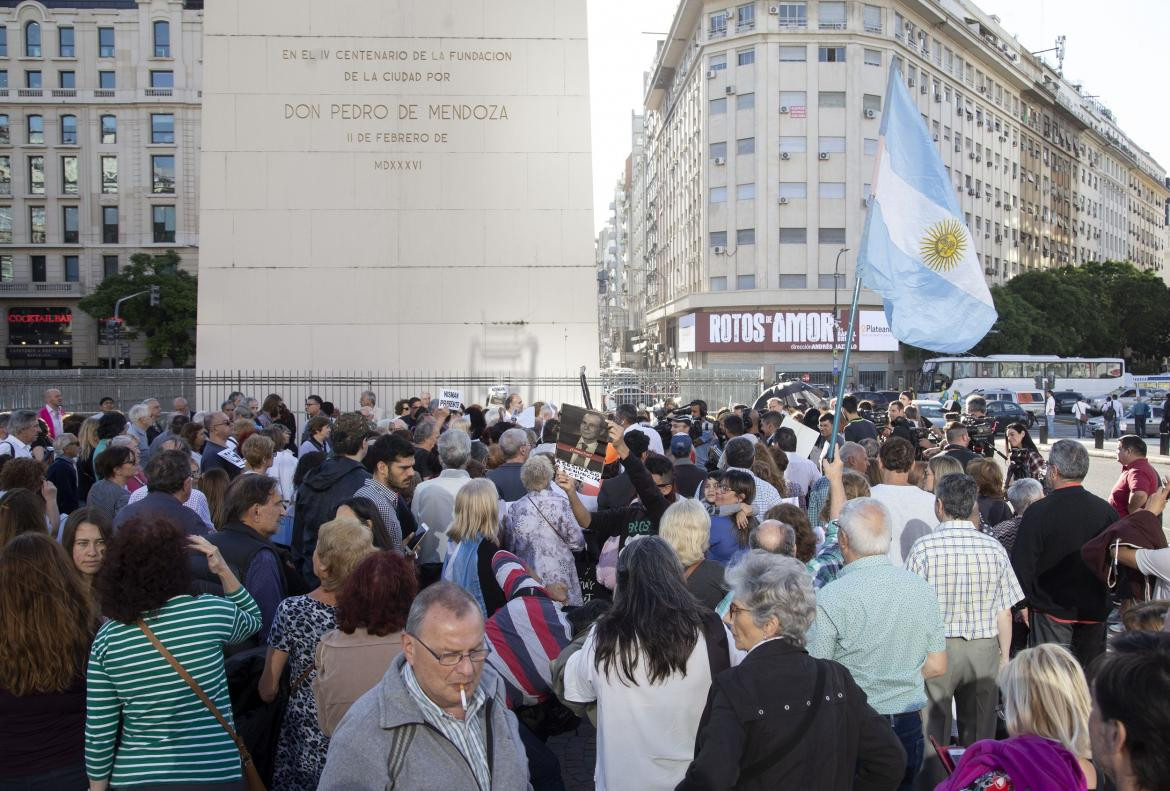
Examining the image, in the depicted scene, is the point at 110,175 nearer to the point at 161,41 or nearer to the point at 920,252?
the point at 161,41

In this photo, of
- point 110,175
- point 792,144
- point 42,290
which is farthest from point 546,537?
point 110,175

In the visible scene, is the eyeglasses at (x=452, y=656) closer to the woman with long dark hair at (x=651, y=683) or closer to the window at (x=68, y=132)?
the woman with long dark hair at (x=651, y=683)

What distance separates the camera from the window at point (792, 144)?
59.2m

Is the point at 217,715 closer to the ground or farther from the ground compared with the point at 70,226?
closer to the ground

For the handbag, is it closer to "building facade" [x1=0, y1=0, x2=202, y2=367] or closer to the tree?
the tree

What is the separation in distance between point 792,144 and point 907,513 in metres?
57.1

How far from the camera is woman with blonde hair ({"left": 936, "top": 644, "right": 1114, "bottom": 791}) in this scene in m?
2.43

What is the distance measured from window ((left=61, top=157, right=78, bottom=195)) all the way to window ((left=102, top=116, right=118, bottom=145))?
296 centimetres

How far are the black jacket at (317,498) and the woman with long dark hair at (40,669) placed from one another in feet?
9.73

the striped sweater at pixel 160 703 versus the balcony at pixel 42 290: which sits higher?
the balcony at pixel 42 290

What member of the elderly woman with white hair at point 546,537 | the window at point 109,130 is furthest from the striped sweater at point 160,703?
the window at point 109,130

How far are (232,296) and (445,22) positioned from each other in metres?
7.69

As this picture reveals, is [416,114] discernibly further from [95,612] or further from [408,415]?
[95,612]

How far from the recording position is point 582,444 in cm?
607
